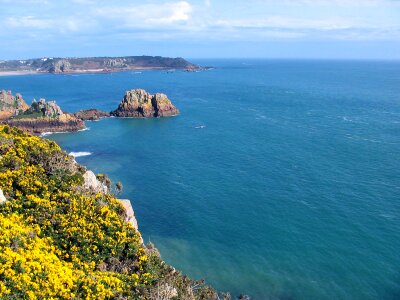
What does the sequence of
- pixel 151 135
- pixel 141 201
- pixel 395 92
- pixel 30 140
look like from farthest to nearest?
pixel 395 92 < pixel 151 135 < pixel 141 201 < pixel 30 140

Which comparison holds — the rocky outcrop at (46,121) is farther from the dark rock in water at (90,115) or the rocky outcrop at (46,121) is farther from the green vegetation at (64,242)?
the green vegetation at (64,242)

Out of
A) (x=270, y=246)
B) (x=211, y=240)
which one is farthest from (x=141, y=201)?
(x=270, y=246)

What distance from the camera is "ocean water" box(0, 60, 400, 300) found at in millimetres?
48344

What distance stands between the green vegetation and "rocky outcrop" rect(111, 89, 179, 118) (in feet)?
350

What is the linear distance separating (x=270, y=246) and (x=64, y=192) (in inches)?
1173

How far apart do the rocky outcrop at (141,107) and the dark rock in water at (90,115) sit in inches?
137

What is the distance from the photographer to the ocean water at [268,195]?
48344mm

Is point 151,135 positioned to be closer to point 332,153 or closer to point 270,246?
point 332,153

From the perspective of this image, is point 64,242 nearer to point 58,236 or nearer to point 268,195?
point 58,236

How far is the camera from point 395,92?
19575 cm

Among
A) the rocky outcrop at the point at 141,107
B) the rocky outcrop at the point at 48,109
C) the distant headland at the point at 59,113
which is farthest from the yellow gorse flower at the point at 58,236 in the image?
the rocky outcrop at the point at 141,107

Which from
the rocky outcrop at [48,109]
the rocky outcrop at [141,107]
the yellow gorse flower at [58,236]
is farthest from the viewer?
the rocky outcrop at [141,107]

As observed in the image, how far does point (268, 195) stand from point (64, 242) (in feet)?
152

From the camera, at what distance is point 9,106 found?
446ft
